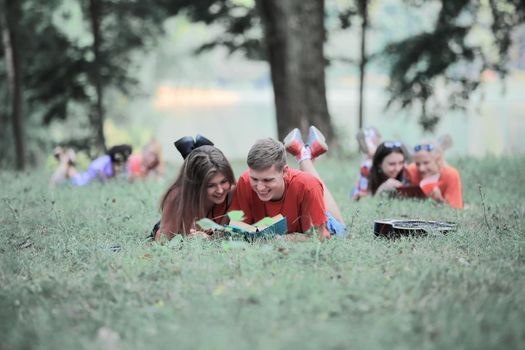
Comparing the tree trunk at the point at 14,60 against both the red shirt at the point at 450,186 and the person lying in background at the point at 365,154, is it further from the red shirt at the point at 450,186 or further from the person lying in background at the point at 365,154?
the red shirt at the point at 450,186

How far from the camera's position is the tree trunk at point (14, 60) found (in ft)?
54.1

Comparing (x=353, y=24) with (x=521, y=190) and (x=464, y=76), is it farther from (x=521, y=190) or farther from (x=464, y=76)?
(x=521, y=190)

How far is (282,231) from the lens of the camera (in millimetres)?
5180

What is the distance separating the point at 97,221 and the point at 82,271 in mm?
1993

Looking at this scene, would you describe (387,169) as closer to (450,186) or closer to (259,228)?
(450,186)

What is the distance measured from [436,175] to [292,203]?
3.03 meters

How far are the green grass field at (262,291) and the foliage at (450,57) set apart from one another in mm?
10188

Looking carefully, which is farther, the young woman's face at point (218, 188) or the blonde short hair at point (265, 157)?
the young woman's face at point (218, 188)

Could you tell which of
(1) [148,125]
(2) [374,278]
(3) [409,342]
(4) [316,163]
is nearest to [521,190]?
(4) [316,163]

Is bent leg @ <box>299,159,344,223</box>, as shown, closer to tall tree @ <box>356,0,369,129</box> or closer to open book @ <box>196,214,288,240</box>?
open book @ <box>196,214,288,240</box>

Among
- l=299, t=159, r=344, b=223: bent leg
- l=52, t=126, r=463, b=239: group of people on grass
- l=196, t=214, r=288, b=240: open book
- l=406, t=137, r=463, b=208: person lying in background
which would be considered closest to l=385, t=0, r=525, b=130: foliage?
l=406, t=137, r=463, b=208: person lying in background

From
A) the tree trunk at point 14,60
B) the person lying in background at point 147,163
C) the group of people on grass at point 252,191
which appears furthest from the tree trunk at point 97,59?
the group of people on grass at point 252,191

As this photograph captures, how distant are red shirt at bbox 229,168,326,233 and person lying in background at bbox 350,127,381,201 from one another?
2972mm

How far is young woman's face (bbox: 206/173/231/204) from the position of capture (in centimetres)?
539
